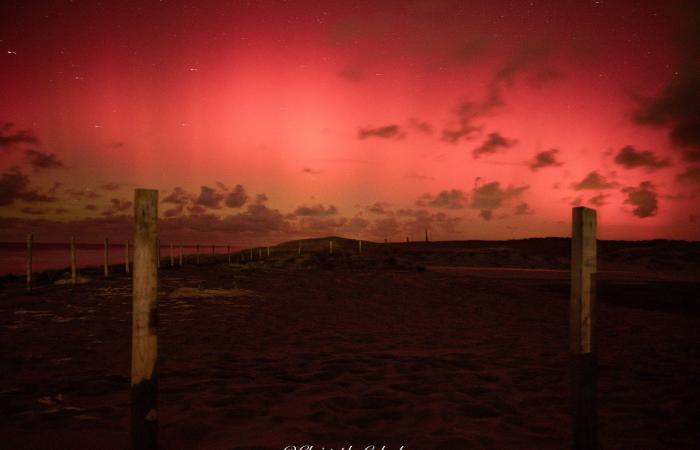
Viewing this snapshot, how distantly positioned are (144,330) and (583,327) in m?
4.02

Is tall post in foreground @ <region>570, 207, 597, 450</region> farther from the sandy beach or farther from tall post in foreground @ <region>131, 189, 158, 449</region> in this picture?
tall post in foreground @ <region>131, 189, 158, 449</region>

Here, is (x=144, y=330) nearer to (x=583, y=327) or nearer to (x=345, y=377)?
(x=345, y=377)

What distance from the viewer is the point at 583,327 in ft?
13.7

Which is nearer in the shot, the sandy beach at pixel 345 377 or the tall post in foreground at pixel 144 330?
the tall post in foreground at pixel 144 330

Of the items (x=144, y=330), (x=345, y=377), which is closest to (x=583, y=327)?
(x=345, y=377)

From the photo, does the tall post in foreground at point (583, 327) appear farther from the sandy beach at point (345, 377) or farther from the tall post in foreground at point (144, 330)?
the tall post in foreground at point (144, 330)

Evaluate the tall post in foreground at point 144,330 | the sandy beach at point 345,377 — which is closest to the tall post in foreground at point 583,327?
the sandy beach at point 345,377

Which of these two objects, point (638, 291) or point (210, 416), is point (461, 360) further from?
point (638, 291)

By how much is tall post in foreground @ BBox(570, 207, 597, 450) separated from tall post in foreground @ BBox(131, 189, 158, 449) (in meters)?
3.86

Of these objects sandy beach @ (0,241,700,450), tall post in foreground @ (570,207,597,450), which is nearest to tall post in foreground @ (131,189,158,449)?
sandy beach @ (0,241,700,450)

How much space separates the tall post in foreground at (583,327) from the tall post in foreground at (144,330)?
3.86 m

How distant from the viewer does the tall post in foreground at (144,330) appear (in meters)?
4.11

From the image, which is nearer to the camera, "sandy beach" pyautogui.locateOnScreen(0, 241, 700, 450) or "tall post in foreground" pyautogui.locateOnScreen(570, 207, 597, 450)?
"tall post in foreground" pyautogui.locateOnScreen(570, 207, 597, 450)

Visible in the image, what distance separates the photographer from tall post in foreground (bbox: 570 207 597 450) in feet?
13.6
